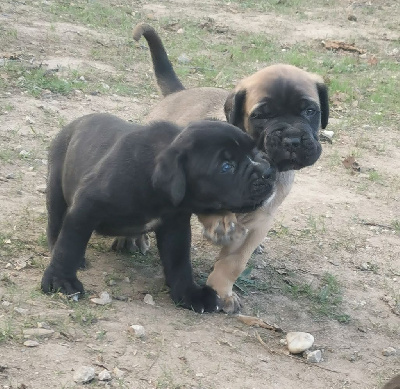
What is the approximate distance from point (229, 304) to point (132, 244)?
2.91 feet

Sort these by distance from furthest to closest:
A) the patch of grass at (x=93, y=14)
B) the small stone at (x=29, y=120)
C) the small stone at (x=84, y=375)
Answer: the patch of grass at (x=93, y=14) < the small stone at (x=29, y=120) < the small stone at (x=84, y=375)

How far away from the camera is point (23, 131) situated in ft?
23.7

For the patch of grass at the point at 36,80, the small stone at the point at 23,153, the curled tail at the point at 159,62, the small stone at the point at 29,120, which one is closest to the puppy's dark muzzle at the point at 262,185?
the curled tail at the point at 159,62

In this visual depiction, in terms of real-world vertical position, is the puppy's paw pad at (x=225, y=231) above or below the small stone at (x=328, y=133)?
above

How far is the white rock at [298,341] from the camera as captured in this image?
452 cm

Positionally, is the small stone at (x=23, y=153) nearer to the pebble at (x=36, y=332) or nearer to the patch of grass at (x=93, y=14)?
the pebble at (x=36, y=332)

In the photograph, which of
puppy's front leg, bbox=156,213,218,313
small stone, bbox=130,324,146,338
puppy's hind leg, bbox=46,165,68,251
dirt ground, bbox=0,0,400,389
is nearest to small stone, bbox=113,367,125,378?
dirt ground, bbox=0,0,400,389

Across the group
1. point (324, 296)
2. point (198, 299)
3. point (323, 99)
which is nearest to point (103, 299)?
point (198, 299)

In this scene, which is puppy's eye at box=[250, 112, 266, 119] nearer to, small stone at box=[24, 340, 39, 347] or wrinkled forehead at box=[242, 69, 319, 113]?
wrinkled forehead at box=[242, 69, 319, 113]

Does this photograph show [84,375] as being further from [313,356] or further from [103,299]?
[313,356]

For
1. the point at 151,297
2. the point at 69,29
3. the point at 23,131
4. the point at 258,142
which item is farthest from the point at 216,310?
the point at 69,29

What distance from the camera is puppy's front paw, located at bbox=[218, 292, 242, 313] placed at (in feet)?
16.1

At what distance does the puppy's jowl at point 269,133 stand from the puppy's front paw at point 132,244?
646mm

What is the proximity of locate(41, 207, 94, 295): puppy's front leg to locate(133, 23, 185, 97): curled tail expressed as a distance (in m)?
2.65
